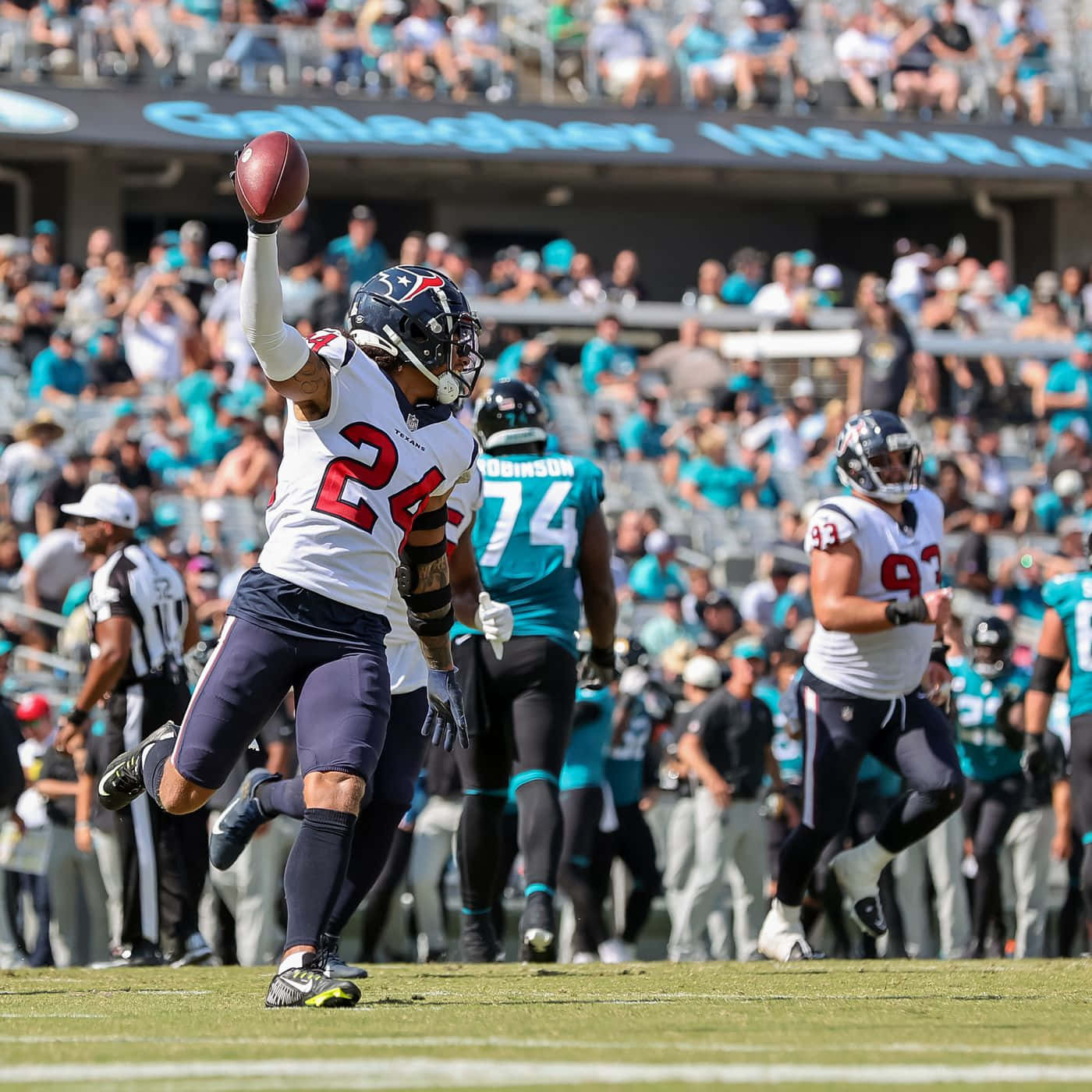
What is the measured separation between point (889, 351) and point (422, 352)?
12643mm

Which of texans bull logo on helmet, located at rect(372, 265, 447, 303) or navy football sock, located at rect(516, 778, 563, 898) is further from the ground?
texans bull logo on helmet, located at rect(372, 265, 447, 303)

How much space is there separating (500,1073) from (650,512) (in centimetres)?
1147

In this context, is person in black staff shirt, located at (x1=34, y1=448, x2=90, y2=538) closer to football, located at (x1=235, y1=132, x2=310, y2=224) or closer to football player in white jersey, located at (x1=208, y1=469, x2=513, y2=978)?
football player in white jersey, located at (x1=208, y1=469, x2=513, y2=978)

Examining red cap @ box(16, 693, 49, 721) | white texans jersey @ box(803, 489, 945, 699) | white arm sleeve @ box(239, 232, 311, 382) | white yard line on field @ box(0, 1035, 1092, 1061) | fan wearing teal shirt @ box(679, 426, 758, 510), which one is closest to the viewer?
white yard line on field @ box(0, 1035, 1092, 1061)

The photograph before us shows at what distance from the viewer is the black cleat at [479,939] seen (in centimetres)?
805

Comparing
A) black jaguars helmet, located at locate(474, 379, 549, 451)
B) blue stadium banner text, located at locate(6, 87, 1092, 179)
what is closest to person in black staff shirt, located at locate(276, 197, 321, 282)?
blue stadium banner text, located at locate(6, 87, 1092, 179)

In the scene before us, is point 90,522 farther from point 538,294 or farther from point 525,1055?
point 538,294

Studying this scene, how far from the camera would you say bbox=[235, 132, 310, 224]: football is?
17.6 ft

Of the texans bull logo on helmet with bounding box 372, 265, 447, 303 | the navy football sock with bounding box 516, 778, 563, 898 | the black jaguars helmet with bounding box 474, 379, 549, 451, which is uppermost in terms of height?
the texans bull logo on helmet with bounding box 372, 265, 447, 303

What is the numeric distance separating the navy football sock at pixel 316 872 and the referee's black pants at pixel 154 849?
11.3ft

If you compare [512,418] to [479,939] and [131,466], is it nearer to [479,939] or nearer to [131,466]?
[479,939]

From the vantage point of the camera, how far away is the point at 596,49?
23062 millimetres

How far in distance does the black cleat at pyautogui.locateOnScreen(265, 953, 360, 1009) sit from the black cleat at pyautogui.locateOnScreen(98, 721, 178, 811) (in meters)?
0.96

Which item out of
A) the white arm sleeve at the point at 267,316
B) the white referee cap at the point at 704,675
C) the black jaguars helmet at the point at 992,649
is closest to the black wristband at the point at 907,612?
the white arm sleeve at the point at 267,316
